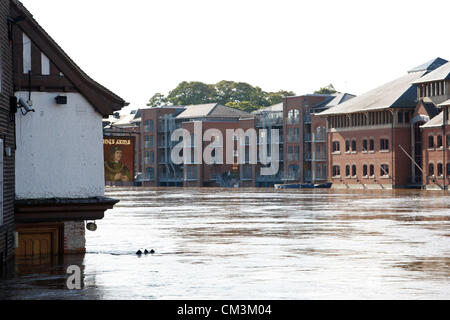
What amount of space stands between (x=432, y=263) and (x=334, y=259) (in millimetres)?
2309

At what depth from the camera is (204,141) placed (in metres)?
165

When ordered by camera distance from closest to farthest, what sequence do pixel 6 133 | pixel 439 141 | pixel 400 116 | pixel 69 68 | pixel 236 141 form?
pixel 6 133
pixel 69 68
pixel 439 141
pixel 400 116
pixel 236 141

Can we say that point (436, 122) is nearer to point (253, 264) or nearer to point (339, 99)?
point (339, 99)

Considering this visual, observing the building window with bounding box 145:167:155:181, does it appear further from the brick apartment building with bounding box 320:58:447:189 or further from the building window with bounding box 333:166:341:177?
the building window with bounding box 333:166:341:177

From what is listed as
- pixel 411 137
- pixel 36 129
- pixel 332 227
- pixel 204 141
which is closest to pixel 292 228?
pixel 332 227

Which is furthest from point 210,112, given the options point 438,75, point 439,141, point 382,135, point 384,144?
point 439,141

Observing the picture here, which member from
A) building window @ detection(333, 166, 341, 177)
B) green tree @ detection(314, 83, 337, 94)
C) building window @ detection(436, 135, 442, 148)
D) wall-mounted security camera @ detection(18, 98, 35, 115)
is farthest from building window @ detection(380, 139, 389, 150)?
wall-mounted security camera @ detection(18, 98, 35, 115)

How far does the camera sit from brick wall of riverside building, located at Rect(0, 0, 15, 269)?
21.3 meters

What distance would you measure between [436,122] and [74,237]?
9059 centimetres

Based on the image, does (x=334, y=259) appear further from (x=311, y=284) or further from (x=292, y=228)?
(x=292, y=228)

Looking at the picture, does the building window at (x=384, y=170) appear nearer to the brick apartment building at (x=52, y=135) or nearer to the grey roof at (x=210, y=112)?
the grey roof at (x=210, y=112)

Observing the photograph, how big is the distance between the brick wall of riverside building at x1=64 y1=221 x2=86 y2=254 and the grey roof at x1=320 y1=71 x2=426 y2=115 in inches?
3731

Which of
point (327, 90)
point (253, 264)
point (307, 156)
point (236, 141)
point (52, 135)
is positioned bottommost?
point (253, 264)

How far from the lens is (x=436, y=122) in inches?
4397
